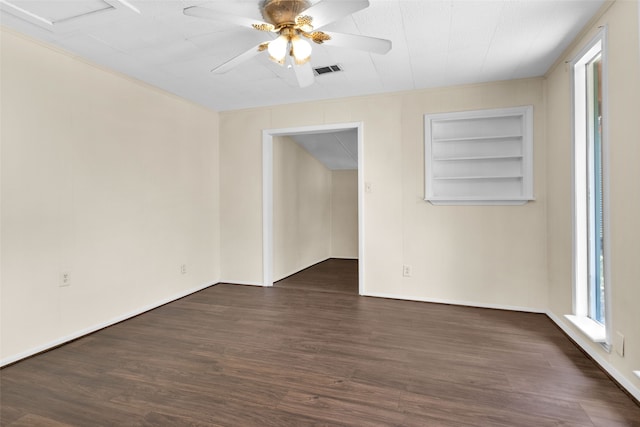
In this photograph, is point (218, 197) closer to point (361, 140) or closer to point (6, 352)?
point (361, 140)

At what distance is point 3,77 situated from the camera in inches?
89.8

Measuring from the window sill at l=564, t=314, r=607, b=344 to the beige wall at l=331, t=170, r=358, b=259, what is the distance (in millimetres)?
4237

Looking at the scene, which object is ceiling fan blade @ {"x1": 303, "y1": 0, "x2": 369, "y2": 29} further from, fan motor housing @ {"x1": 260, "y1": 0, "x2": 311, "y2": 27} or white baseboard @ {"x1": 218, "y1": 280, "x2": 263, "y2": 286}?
white baseboard @ {"x1": 218, "y1": 280, "x2": 263, "y2": 286}

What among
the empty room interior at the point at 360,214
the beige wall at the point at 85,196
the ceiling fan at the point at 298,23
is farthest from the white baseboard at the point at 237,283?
the ceiling fan at the point at 298,23

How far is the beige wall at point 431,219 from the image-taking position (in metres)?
3.33

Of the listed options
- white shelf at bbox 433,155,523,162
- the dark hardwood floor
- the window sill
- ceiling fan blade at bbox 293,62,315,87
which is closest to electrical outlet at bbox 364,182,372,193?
white shelf at bbox 433,155,523,162

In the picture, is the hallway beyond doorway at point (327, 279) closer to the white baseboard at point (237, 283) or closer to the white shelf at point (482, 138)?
the white baseboard at point (237, 283)

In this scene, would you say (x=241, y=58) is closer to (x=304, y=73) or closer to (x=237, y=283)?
(x=304, y=73)

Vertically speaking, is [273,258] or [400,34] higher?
[400,34]

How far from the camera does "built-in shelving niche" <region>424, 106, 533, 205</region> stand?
131 inches

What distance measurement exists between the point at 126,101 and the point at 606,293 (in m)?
4.18

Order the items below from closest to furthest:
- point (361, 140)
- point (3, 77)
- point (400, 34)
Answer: point (3, 77)
point (400, 34)
point (361, 140)

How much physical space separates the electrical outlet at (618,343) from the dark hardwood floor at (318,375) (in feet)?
0.67

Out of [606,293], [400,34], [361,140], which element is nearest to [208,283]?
[361,140]
